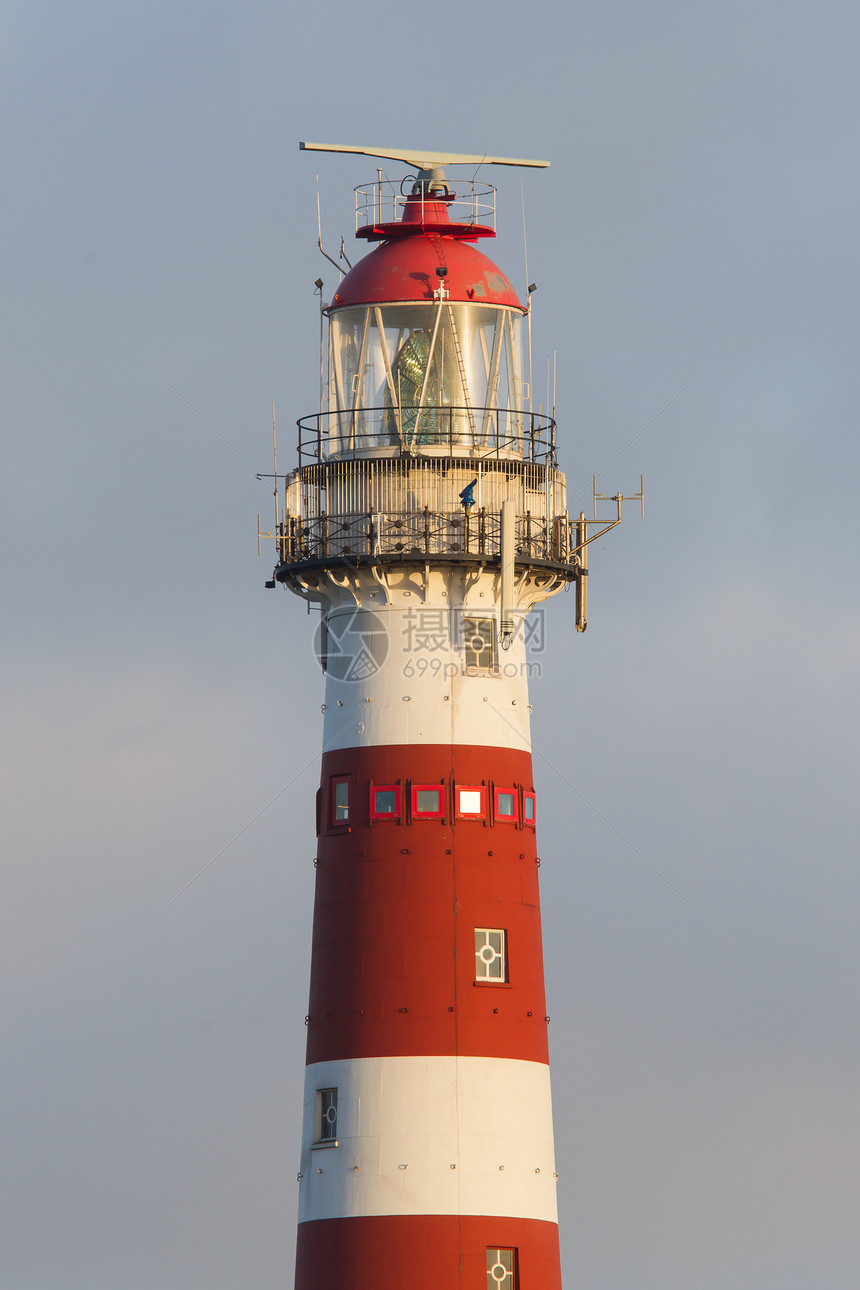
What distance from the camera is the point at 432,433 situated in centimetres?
5784

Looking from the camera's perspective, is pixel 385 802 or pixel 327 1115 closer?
pixel 327 1115

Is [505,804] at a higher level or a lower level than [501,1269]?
higher

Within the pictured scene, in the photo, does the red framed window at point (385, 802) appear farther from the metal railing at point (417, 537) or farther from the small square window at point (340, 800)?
the metal railing at point (417, 537)

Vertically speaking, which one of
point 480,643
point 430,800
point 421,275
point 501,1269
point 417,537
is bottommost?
point 501,1269

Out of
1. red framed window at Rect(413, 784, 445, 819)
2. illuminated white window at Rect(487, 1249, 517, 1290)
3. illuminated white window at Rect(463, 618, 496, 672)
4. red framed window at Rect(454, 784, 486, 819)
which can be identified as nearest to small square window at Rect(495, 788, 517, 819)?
red framed window at Rect(454, 784, 486, 819)

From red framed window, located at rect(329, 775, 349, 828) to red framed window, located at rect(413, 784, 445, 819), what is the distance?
57.0 inches

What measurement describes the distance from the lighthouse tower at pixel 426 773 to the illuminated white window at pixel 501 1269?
4 cm

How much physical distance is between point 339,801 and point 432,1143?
22.8ft

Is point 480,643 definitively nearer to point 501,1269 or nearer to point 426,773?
point 426,773

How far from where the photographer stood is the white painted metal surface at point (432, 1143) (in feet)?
182

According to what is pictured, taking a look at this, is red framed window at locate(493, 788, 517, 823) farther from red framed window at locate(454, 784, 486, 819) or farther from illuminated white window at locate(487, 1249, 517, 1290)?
illuminated white window at locate(487, 1249, 517, 1290)

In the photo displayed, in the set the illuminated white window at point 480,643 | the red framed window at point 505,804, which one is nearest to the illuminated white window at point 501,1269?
the red framed window at point 505,804

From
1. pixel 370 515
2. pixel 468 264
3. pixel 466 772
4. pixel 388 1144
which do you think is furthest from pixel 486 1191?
pixel 468 264

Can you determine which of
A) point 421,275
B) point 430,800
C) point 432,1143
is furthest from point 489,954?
point 421,275
